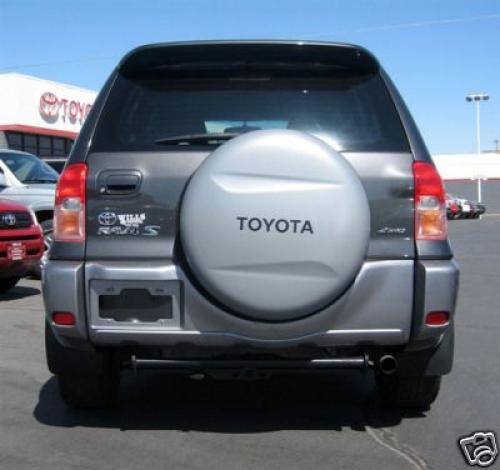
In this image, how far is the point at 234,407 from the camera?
4.41 metres

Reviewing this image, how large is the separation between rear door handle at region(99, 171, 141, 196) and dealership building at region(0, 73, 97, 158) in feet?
87.3

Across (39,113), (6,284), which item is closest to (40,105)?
(39,113)

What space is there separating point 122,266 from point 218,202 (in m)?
0.57

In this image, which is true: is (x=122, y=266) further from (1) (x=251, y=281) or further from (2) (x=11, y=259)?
(2) (x=11, y=259)

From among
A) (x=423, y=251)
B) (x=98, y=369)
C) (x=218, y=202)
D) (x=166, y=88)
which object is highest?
(x=166, y=88)

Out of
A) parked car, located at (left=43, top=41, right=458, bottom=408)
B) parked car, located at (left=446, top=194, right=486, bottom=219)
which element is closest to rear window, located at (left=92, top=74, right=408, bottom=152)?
parked car, located at (left=43, top=41, right=458, bottom=408)

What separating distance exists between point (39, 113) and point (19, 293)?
71.7 feet

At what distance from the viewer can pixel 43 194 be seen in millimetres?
10547

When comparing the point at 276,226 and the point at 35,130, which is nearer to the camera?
the point at 276,226

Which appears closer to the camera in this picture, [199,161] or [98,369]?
[199,161]

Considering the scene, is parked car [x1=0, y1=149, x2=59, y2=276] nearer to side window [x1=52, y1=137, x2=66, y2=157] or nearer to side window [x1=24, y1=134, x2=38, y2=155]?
side window [x1=24, y1=134, x2=38, y2=155]

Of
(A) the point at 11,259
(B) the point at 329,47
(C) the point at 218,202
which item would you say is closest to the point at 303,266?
(C) the point at 218,202

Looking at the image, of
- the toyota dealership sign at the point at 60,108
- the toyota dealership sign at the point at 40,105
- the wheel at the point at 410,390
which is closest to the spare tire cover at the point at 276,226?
the wheel at the point at 410,390

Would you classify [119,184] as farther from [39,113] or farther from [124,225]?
[39,113]
